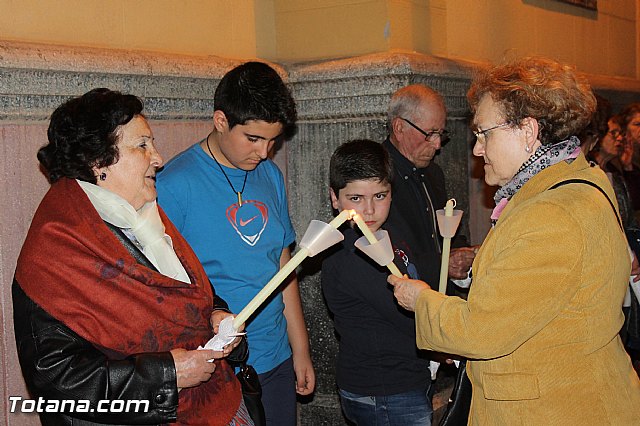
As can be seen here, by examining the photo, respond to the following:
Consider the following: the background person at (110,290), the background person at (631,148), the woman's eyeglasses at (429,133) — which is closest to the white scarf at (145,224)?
the background person at (110,290)

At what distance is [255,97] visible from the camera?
3.11 meters

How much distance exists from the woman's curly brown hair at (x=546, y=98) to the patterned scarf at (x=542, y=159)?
0.02 meters

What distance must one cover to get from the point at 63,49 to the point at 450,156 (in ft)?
7.74

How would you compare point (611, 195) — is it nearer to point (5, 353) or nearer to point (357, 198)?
point (357, 198)

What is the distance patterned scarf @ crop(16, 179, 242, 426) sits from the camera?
2.36 m

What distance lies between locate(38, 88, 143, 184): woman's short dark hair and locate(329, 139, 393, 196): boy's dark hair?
0.98m

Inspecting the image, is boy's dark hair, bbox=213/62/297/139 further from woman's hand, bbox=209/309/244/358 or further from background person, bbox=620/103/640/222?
background person, bbox=620/103/640/222

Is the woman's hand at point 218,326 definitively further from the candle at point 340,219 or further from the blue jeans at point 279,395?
the blue jeans at point 279,395

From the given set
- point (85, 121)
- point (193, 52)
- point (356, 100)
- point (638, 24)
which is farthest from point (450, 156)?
point (638, 24)

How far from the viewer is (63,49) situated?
10.3 ft

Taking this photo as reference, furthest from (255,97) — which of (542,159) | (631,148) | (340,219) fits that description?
(631,148)

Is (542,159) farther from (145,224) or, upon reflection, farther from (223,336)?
(145,224)

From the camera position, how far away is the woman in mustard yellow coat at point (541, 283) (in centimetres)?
231

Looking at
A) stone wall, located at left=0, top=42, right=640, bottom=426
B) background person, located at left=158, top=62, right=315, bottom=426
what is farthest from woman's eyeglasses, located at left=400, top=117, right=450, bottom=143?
background person, located at left=158, top=62, right=315, bottom=426
